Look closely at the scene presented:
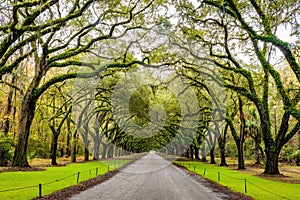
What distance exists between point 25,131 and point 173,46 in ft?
41.6

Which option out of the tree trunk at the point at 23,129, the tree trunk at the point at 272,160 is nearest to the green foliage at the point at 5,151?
the tree trunk at the point at 23,129

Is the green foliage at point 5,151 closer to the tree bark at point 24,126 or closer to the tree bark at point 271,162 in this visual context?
the tree bark at point 24,126

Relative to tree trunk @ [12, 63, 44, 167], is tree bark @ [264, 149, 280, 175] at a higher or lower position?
lower

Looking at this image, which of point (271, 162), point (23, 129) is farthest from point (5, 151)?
point (271, 162)

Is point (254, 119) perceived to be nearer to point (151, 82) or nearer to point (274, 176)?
point (151, 82)

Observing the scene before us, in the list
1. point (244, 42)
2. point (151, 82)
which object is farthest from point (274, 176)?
point (151, 82)

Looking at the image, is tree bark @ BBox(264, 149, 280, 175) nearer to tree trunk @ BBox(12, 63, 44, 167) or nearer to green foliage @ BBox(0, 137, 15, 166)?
tree trunk @ BBox(12, 63, 44, 167)

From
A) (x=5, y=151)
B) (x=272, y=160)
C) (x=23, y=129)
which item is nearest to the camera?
(x=23, y=129)

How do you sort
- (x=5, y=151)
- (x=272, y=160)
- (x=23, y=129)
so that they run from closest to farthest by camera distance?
(x=23, y=129) < (x=272, y=160) < (x=5, y=151)

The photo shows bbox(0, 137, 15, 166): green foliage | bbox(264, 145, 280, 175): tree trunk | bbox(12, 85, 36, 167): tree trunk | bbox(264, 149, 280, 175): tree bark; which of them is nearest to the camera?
bbox(12, 85, 36, 167): tree trunk

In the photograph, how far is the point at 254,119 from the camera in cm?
4850

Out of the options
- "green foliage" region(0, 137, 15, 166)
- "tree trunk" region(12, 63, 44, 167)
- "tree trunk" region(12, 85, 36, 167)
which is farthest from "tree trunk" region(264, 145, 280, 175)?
Answer: "green foliage" region(0, 137, 15, 166)

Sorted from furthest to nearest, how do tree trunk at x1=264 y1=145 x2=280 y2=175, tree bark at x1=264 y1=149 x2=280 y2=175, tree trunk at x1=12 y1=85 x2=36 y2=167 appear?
tree bark at x1=264 y1=149 x2=280 y2=175 → tree trunk at x1=264 y1=145 x2=280 y2=175 → tree trunk at x1=12 y1=85 x2=36 y2=167

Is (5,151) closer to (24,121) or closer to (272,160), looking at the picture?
(24,121)
